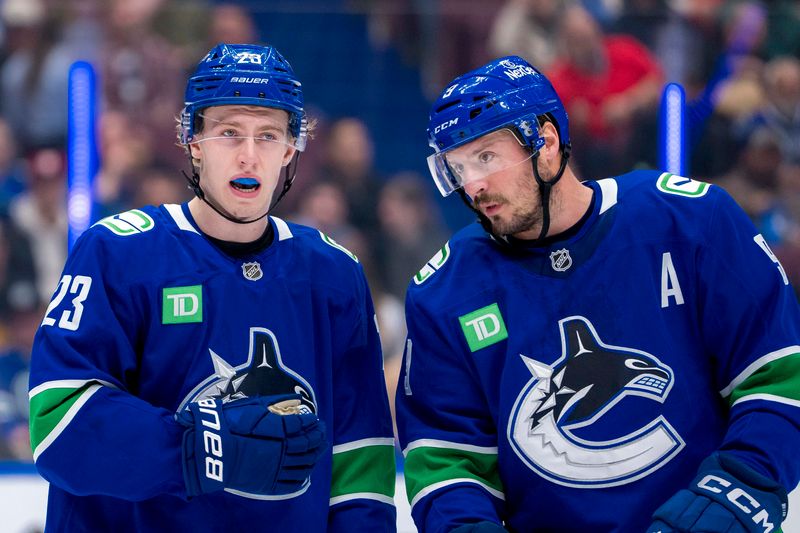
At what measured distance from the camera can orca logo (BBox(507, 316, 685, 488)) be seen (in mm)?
1888

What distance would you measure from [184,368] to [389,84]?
10.4 ft

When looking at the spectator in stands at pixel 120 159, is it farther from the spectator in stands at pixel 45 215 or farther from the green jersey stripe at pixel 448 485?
the green jersey stripe at pixel 448 485

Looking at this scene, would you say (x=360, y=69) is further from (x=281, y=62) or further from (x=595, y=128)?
(x=281, y=62)

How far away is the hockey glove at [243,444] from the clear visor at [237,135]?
1.52 feet

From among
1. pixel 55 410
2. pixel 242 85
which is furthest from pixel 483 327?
pixel 55 410

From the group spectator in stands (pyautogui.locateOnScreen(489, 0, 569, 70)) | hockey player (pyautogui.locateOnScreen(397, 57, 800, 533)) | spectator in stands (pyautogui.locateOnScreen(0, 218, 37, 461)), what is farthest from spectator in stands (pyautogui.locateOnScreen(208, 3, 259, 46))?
hockey player (pyautogui.locateOnScreen(397, 57, 800, 533))

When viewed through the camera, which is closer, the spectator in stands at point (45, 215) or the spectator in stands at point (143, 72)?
the spectator in stands at point (45, 215)

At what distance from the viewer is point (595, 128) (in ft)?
14.6

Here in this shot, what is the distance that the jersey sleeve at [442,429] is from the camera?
193 cm

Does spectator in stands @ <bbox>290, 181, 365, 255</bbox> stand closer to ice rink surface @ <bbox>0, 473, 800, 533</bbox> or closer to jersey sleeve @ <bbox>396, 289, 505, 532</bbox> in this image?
ice rink surface @ <bbox>0, 473, 800, 533</bbox>

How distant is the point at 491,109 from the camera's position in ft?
6.31

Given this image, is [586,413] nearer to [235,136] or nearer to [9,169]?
[235,136]

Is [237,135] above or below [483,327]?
above

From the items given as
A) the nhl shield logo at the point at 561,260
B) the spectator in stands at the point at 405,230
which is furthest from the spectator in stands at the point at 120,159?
the nhl shield logo at the point at 561,260
